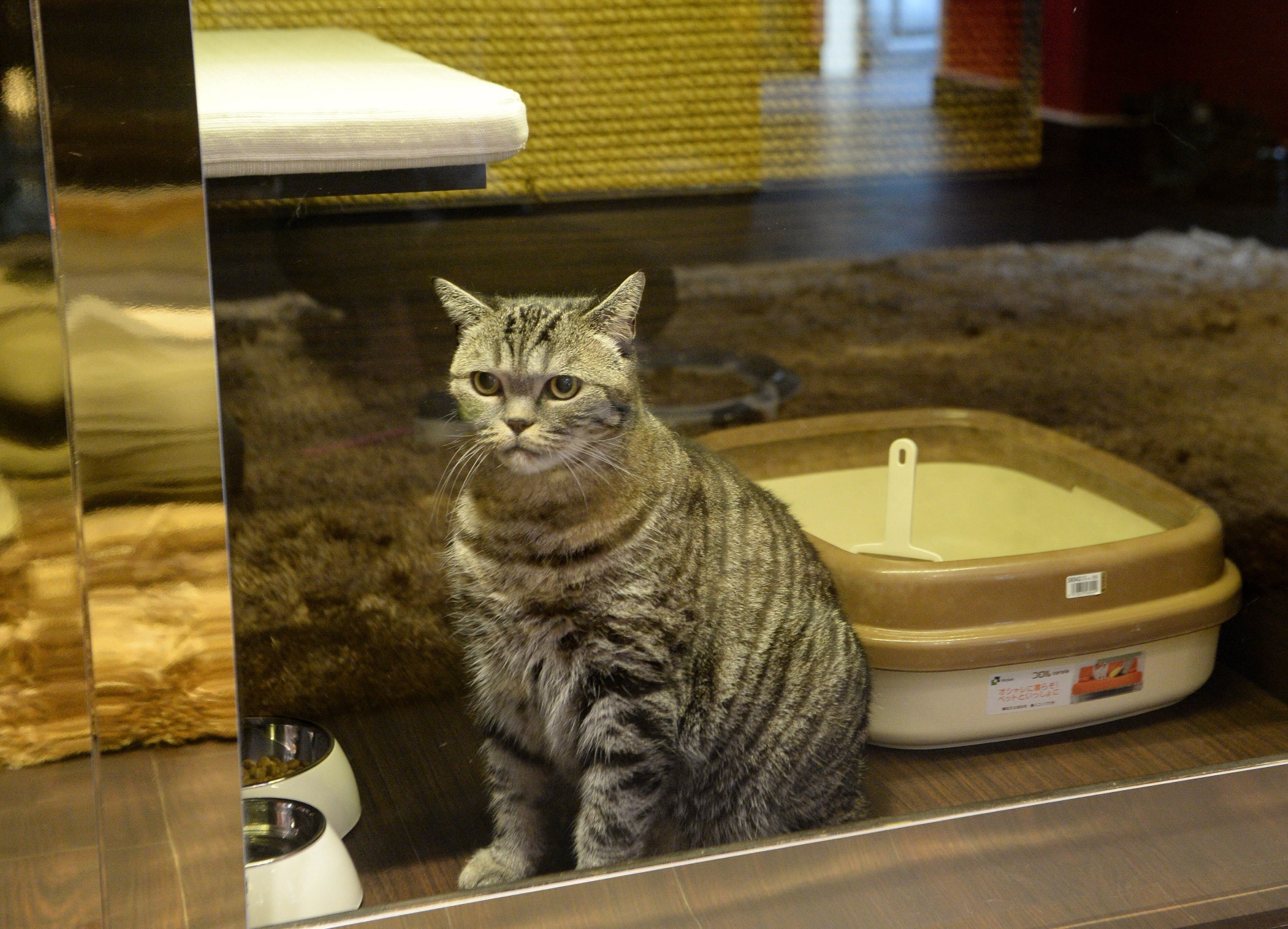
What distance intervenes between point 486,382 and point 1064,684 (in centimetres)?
63

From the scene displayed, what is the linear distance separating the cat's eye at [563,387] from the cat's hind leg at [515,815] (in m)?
0.30

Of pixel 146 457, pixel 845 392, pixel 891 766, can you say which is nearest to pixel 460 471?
pixel 146 457

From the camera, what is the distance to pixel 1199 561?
3.87 ft

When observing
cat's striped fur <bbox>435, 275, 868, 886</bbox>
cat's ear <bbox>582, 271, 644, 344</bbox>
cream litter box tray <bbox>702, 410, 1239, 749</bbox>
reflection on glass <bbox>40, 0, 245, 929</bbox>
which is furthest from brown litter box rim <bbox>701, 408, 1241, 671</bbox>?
reflection on glass <bbox>40, 0, 245, 929</bbox>

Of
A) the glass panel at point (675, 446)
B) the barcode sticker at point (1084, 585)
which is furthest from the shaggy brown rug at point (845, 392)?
the barcode sticker at point (1084, 585)

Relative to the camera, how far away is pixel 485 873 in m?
0.91

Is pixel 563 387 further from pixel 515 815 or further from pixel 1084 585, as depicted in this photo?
pixel 1084 585

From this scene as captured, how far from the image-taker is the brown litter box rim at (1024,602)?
1.10m

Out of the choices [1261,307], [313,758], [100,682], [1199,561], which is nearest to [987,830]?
[1199,561]

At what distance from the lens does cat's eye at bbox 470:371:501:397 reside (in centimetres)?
87

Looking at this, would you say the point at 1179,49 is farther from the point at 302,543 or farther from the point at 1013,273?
the point at 302,543

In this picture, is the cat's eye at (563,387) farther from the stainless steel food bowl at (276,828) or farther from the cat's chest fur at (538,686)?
the stainless steel food bowl at (276,828)

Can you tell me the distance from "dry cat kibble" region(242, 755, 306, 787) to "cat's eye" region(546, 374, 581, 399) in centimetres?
35

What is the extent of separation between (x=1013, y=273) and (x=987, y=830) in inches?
27.4
